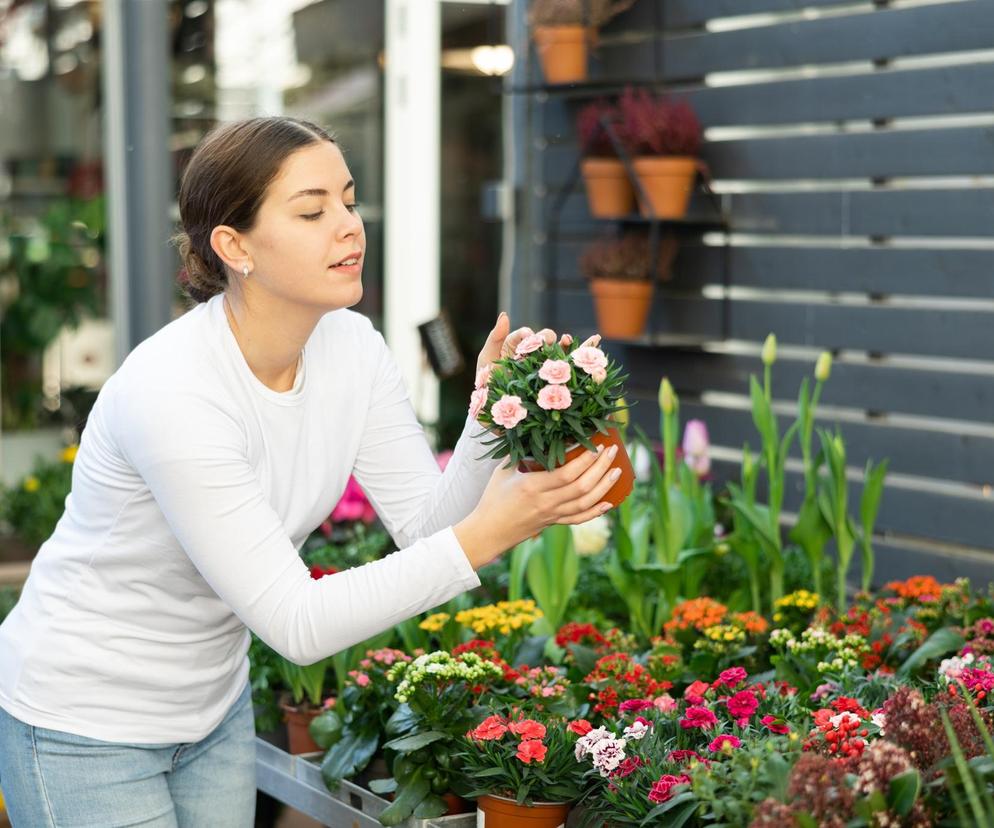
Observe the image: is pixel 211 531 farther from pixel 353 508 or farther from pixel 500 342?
pixel 353 508

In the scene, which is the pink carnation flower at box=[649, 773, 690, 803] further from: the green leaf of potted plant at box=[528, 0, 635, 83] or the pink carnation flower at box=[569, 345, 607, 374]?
the green leaf of potted plant at box=[528, 0, 635, 83]

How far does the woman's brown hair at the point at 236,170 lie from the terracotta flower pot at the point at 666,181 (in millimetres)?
2008

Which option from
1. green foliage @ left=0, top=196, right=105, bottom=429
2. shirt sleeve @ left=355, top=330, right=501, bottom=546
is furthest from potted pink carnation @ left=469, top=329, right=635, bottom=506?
green foliage @ left=0, top=196, right=105, bottom=429

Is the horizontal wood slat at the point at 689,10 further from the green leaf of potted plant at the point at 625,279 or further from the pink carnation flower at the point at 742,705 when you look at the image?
the pink carnation flower at the point at 742,705

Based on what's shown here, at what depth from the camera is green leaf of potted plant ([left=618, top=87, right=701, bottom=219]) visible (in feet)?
12.2

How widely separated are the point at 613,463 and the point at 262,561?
42cm

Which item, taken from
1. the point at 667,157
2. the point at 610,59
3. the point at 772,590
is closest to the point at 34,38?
the point at 610,59

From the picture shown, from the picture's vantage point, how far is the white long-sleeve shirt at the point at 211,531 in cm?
158

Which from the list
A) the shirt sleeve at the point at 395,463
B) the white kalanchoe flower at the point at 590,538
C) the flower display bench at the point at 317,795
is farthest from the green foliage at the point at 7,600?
the shirt sleeve at the point at 395,463

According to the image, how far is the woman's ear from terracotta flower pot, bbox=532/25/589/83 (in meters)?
2.52

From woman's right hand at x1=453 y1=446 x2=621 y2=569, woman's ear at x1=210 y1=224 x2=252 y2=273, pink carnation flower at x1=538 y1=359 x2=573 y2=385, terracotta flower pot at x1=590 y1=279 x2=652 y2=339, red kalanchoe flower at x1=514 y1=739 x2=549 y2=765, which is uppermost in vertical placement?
woman's ear at x1=210 y1=224 x2=252 y2=273

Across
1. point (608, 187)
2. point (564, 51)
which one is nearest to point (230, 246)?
point (608, 187)

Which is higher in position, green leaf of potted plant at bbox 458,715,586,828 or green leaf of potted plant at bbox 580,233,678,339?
green leaf of potted plant at bbox 580,233,678,339

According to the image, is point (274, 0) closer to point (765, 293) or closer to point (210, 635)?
point (765, 293)
